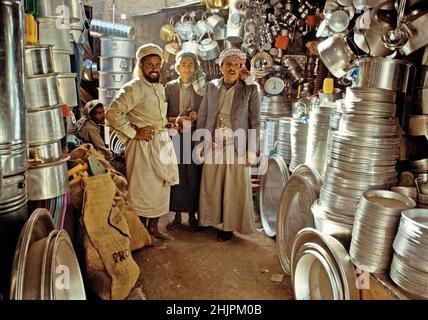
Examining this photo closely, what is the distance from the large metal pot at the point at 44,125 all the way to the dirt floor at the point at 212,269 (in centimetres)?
136

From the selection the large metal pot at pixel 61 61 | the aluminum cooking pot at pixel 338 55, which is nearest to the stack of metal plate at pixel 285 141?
the aluminum cooking pot at pixel 338 55

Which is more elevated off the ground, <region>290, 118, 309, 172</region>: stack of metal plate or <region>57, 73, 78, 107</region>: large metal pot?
<region>57, 73, 78, 107</region>: large metal pot

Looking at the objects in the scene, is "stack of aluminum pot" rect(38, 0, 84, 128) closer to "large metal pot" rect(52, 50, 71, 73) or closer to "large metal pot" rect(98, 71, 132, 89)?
"large metal pot" rect(52, 50, 71, 73)

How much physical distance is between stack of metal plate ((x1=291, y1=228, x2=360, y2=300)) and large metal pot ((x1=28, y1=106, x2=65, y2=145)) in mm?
1608

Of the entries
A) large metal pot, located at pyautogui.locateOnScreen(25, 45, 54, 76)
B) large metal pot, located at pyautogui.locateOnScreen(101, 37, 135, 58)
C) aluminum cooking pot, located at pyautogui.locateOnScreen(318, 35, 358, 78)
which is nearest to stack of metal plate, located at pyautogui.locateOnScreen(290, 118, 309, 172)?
aluminum cooking pot, located at pyautogui.locateOnScreen(318, 35, 358, 78)

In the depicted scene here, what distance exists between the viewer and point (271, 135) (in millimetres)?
4090

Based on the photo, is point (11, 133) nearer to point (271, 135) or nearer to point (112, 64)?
point (271, 135)

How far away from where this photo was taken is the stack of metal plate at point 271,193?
3.64 m

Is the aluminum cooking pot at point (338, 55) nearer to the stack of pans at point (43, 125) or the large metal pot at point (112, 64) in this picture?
the stack of pans at point (43, 125)

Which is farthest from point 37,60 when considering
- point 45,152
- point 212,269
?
point 212,269

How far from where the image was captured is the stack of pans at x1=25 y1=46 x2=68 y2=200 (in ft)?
6.22

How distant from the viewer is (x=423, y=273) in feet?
4.78

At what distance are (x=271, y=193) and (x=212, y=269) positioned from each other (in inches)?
46.9

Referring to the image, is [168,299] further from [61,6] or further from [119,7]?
[119,7]
